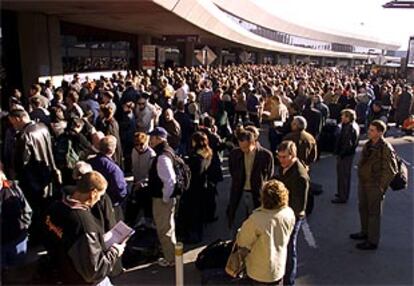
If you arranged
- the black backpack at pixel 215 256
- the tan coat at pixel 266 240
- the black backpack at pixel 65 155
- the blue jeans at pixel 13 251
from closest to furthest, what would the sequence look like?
1. the tan coat at pixel 266 240
2. the blue jeans at pixel 13 251
3. the black backpack at pixel 215 256
4. the black backpack at pixel 65 155

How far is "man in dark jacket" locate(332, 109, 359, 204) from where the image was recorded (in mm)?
8773

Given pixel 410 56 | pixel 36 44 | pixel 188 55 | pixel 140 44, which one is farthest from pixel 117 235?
pixel 188 55

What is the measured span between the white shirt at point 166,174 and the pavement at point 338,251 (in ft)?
3.73

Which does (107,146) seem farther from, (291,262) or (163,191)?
(291,262)

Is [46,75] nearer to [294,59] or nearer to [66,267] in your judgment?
[66,267]

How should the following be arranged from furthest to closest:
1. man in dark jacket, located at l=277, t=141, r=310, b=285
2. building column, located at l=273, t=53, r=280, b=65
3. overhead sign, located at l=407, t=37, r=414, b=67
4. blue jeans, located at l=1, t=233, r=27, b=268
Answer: building column, located at l=273, t=53, r=280, b=65
overhead sign, located at l=407, t=37, r=414, b=67
man in dark jacket, located at l=277, t=141, r=310, b=285
blue jeans, located at l=1, t=233, r=27, b=268

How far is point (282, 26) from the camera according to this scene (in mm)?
74500

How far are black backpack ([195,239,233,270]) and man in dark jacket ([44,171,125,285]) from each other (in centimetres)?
233

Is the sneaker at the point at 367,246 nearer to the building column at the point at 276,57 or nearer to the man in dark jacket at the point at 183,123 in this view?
the man in dark jacket at the point at 183,123

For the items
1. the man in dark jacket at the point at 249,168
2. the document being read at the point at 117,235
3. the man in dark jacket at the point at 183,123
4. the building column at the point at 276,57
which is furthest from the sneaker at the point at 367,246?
the building column at the point at 276,57

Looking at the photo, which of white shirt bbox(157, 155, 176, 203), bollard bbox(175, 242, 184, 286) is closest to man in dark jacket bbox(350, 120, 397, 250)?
white shirt bbox(157, 155, 176, 203)

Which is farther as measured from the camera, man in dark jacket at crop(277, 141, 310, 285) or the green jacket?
the green jacket

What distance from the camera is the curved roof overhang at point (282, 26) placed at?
166ft

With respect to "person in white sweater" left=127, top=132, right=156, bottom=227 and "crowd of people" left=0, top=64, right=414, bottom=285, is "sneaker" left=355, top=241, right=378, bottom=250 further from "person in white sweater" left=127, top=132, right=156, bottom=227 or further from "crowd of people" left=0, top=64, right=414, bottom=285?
"person in white sweater" left=127, top=132, right=156, bottom=227
